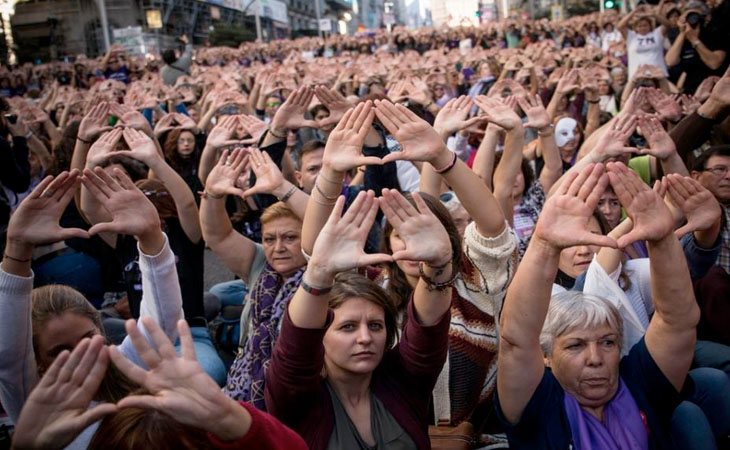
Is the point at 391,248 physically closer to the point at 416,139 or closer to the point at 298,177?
the point at 416,139

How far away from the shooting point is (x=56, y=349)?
2.29 meters

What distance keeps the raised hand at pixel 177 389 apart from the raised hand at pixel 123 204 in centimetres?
90

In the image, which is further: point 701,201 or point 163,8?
point 163,8

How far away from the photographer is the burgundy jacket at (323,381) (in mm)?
2006

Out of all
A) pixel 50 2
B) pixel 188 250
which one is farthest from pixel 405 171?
pixel 50 2

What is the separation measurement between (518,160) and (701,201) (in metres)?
1.16

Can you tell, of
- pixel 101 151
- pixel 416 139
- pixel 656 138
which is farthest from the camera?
pixel 101 151

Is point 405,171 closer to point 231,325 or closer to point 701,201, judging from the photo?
point 231,325

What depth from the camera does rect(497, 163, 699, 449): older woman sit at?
1.99 metres

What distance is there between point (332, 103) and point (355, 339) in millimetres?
2153

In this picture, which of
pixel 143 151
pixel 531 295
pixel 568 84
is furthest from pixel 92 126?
pixel 568 84

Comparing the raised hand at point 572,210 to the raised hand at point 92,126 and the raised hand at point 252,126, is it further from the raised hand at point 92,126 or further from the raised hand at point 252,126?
the raised hand at point 92,126

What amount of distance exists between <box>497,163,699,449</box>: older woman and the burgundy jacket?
241 mm

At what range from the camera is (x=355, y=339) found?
7.36ft
